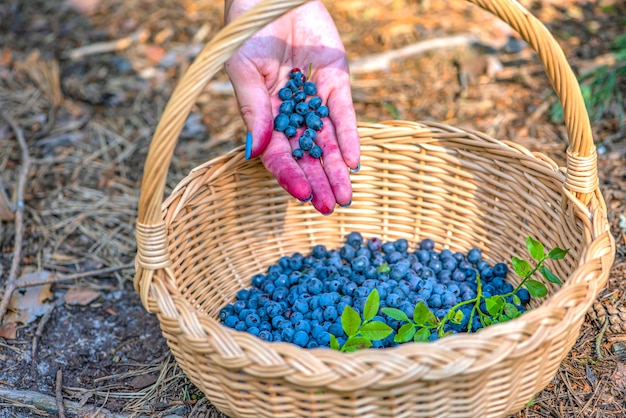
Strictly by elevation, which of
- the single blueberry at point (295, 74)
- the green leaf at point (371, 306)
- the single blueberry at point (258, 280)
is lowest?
the single blueberry at point (258, 280)

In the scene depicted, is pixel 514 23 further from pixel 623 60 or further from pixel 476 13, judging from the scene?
pixel 476 13

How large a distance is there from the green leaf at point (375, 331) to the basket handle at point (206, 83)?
1.60 ft

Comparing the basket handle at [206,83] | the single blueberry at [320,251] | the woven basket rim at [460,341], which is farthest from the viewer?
the single blueberry at [320,251]

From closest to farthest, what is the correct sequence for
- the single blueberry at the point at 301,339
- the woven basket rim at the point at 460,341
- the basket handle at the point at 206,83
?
1. the woven basket rim at the point at 460,341
2. the basket handle at the point at 206,83
3. the single blueberry at the point at 301,339

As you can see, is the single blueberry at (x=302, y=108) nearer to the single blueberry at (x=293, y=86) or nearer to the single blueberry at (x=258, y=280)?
the single blueberry at (x=293, y=86)

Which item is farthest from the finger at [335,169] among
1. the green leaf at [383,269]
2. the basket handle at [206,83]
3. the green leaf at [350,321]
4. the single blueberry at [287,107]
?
the basket handle at [206,83]

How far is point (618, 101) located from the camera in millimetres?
2914

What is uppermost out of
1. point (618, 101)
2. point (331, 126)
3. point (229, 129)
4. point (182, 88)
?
point (182, 88)

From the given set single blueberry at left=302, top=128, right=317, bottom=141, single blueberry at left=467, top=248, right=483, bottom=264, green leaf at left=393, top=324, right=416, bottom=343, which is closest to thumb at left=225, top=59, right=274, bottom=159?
single blueberry at left=302, top=128, right=317, bottom=141

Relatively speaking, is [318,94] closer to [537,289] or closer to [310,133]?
[310,133]

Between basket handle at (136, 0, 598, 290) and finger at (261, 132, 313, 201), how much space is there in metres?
0.45

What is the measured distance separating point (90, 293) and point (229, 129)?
1102 mm

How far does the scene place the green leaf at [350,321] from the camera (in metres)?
1.55

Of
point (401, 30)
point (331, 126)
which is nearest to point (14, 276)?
point (331, 126)
